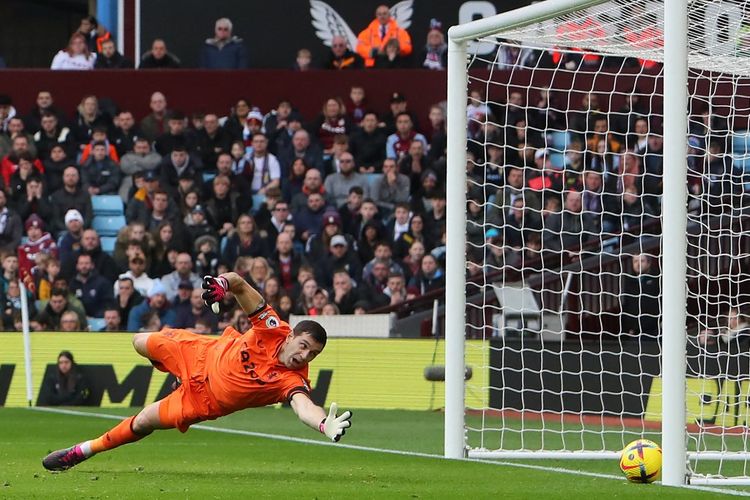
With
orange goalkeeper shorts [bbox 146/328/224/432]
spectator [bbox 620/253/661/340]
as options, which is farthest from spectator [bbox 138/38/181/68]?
orange goalkeeper shorts [bbox 146/328/224/432]

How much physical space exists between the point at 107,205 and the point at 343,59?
4.35 m

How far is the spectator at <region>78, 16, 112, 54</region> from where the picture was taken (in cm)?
2438

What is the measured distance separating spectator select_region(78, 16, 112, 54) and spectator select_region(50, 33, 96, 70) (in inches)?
5.2

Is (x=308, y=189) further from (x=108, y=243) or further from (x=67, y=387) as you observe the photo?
(x=67, y=387)

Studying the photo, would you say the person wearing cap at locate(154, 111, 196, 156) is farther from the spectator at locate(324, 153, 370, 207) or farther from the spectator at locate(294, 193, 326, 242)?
the spectator at locate(294, 193, 326, 242)

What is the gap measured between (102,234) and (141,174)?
1.15 meters

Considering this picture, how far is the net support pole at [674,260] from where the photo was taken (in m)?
9.06

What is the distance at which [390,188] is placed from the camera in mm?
21406

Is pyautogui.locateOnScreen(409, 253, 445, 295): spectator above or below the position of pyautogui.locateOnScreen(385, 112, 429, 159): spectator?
below

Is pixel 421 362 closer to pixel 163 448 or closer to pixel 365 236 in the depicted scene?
pixel 365 236

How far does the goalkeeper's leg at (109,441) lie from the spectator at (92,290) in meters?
10.7

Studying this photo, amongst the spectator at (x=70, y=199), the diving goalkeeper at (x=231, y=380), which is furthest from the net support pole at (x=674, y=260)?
the spectator at (x=70, y=199)

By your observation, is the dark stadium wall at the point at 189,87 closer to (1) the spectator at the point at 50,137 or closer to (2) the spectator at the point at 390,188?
(1) the spectator at the point at 50,137

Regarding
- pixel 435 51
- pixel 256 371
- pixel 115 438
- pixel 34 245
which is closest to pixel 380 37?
pixel 435 51
